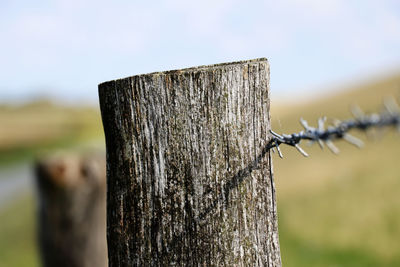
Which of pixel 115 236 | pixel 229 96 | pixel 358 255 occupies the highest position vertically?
pixel 229 96

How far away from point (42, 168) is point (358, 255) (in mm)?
7722

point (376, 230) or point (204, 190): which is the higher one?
point (204, 190)

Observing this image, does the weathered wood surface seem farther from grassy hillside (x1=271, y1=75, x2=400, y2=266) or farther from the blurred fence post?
grassy hillside (x1=271, y1=75, x2=400, y2=266)

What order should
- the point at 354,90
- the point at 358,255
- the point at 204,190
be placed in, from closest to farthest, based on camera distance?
the point at 204,190 < the point at 358,255 < the point at 354,90

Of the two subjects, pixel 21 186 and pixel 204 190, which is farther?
pixel 21 186

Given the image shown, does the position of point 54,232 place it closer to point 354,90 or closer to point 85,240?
point 85,240

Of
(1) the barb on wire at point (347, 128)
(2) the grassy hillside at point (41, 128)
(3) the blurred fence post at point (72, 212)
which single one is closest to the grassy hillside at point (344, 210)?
(3) the blurred fence post at point (72, 212)

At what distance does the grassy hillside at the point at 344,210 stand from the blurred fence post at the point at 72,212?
3.67 m

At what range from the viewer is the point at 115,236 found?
7.20 ft

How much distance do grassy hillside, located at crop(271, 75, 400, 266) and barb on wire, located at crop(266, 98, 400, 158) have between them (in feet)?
20.2

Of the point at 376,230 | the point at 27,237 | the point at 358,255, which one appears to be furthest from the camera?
the point at 27,237

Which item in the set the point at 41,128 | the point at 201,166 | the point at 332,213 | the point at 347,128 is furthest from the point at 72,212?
the point at 41,128

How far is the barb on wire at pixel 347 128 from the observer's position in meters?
1.50

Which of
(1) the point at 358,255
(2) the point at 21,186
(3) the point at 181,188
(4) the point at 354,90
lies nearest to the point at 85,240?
(3) the point at 181,188
